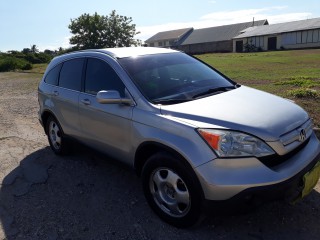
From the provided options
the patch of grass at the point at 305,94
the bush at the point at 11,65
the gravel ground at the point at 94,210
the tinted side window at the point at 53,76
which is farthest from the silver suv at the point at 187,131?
the bush at the point at 11,65

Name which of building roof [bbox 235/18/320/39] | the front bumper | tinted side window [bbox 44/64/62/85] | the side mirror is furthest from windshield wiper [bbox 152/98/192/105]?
building roof [bbox 235/18/320/39]

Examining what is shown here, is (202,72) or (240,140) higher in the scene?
(202,72)

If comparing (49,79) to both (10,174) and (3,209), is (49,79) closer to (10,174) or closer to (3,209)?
(10,174)

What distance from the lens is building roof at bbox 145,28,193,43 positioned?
3169 inches

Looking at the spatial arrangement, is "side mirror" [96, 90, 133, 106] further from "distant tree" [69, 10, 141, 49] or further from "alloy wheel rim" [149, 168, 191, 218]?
"distant tree" [69, 10, 141, 49]

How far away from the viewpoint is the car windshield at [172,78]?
143 inches

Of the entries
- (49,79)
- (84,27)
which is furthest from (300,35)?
Result: (49,79)

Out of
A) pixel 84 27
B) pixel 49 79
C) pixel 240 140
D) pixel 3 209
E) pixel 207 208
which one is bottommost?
pixel 3 209

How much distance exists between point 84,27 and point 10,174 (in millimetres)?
59559

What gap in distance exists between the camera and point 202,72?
14.2 ft

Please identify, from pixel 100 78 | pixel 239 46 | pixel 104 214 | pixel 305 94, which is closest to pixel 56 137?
pixel 100 78

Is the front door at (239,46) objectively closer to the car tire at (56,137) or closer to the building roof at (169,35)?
the building roof at (169,35)

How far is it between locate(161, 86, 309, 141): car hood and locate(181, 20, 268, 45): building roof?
63.5 m

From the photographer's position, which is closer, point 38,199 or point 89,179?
point 38,199
